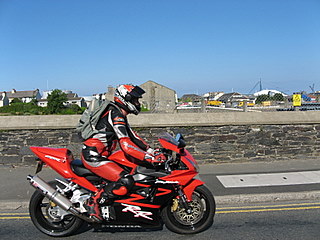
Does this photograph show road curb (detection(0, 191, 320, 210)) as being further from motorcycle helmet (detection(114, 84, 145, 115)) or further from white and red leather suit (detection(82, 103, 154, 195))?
motorcycle helmet (detection(114, 84, 145, 115))

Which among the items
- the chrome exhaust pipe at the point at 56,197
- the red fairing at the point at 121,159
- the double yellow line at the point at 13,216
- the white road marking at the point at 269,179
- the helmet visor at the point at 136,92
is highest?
the helmet visor at the point at 136,92

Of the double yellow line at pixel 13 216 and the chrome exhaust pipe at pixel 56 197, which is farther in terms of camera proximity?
the double yellow line at pixel 13 216

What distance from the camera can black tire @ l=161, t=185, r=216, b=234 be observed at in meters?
4.23

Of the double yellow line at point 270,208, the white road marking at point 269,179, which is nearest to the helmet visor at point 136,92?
the double yellow line at point 270,208

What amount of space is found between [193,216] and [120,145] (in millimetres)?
1409

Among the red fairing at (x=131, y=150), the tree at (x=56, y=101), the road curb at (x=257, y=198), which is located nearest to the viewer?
the red fairing at (x=131, y=150)

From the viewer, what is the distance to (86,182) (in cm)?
425

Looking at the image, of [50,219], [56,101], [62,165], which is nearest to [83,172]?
[62,165]

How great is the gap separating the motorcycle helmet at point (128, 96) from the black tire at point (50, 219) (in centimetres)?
141

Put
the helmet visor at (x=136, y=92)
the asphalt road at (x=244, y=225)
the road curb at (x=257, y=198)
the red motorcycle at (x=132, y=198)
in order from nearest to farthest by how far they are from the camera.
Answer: the red motorcycle at (x=132, y=198) → the helmet visor at (x=136, y=92) → the asphalt road at (x=244, y=225) → the road curb at (x=257, y=198)

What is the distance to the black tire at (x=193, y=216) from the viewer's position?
4234 mm

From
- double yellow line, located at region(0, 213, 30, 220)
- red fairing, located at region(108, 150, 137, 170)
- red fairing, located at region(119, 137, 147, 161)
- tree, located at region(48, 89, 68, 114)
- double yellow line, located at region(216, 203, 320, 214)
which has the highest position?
tree, located at region(48, 89, 68, 114)

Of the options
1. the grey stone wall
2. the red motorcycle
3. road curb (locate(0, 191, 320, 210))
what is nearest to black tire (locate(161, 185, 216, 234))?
the red motorcycle

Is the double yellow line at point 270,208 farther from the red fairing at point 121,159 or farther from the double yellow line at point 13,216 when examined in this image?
the double yellow line at point 13,216
